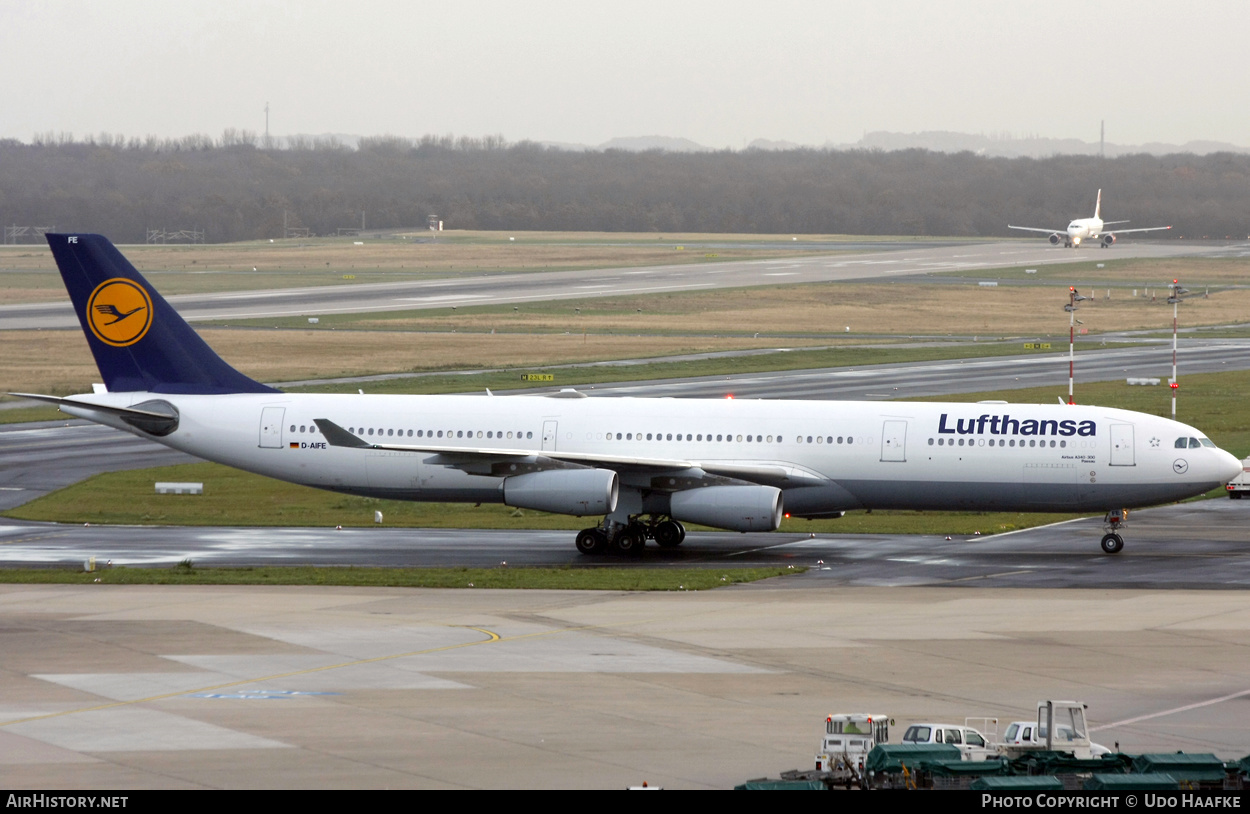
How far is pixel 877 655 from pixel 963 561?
1198 centimetres

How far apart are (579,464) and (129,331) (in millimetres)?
13466

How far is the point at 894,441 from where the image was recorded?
3906cm

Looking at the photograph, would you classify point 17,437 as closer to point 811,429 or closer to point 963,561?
point 811,429

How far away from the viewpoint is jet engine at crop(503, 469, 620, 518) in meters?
37.7

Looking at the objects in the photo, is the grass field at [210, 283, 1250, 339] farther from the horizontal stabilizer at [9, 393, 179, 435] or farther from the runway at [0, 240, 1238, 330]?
the horizontal stabilizer at [9, 393, 179, 435]

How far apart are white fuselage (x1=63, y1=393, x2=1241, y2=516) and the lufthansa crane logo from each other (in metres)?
1.70

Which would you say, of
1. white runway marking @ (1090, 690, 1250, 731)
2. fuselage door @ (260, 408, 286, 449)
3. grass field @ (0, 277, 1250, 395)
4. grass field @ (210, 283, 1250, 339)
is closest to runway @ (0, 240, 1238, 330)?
grass field @ (210, 283, 1250, 339)

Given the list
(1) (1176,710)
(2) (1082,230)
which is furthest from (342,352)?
(2) (1082,230)

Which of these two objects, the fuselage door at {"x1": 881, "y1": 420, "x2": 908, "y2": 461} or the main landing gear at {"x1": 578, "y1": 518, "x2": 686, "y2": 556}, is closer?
the fuselage door at {"x1": 881, "y1": 420, "x2": 908, "y2": 461}

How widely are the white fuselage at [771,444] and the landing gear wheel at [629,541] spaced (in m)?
1.15

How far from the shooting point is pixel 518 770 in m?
18.8

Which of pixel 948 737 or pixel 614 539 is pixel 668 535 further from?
pixel 948 737

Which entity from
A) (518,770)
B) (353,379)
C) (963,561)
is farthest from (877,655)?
(353,379)

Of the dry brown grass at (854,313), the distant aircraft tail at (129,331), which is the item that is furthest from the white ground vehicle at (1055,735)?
the dry brown grass at (854,313)
